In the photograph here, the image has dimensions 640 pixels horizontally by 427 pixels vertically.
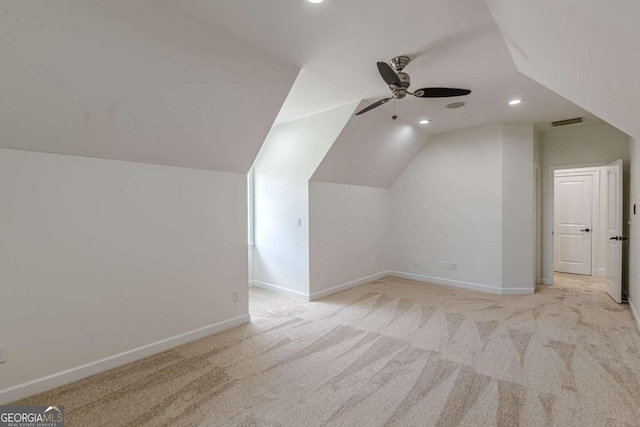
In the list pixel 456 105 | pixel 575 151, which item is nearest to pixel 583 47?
pixel 456 105

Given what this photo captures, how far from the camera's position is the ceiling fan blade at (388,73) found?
2.38 metres

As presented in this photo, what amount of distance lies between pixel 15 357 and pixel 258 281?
10.9ft

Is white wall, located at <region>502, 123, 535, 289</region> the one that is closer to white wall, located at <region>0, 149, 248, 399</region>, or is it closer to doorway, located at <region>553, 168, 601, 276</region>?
doorway, located at <region>553, 168, 601, 276</region>

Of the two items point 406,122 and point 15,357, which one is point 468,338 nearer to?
point 406,122

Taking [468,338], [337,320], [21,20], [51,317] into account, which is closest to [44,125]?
[21,20]

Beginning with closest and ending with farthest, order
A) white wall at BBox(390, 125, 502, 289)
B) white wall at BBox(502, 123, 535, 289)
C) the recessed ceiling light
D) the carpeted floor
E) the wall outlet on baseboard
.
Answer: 1. the carpeted floor
2. the recessed ceiling light
3. white wall at BBox(502, 123, 535, 289)
4. white wall at BBox(390, 125, 502, 289)
5. the wall outlet on baseboard

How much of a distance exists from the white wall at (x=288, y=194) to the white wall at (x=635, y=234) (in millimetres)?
3594

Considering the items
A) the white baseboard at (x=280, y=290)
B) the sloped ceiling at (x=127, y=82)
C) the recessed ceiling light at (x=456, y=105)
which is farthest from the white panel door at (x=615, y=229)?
the sloped ceiling at (x=127, y=82)

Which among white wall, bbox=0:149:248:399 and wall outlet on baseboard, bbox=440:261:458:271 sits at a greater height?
white wall, bbox=0:149:248:399

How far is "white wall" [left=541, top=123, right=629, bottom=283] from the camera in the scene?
4637 millimetres

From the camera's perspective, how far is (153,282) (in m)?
2.86

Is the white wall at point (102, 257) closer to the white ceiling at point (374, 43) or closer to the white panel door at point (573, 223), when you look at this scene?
the white ceiling at point (374, 43)

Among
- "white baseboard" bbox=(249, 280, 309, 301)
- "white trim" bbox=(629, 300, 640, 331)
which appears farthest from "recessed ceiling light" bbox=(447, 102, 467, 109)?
"white baseboard" bbox=(249, 280, 309, 301)

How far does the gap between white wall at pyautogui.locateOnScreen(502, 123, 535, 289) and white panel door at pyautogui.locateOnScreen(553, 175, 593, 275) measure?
2.35 meters
